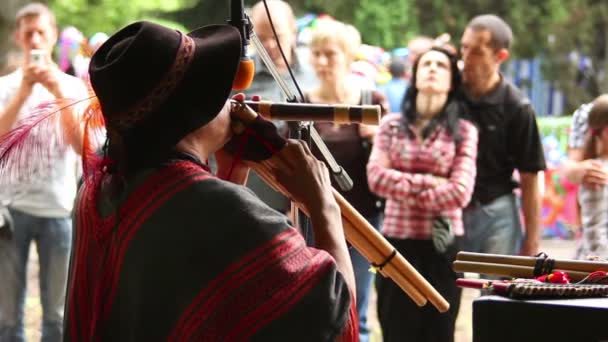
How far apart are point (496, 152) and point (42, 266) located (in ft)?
7.41

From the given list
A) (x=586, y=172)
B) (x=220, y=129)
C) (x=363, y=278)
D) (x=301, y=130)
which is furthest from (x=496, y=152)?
(x=220, y=129)

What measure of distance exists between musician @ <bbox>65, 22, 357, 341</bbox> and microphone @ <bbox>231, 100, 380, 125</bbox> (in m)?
0.20

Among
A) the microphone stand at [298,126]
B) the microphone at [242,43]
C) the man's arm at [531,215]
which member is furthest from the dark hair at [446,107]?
the microphone at [242,43]

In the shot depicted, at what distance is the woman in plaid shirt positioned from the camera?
470 cm

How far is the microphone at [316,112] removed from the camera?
8.04 ft

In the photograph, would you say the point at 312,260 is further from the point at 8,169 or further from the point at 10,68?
the point at 10,68

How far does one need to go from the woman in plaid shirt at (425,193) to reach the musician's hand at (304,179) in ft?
7.84

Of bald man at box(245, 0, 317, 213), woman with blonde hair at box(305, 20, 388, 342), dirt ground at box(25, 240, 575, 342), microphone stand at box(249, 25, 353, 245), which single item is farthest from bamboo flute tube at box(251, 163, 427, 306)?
dirt ground at box(25, 240, 575, 342)

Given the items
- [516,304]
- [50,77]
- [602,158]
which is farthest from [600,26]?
[516,304]

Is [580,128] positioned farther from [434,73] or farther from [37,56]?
[37,56]

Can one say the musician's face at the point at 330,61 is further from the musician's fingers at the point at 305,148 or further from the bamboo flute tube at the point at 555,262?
the musician's fingers at the point at 305,148

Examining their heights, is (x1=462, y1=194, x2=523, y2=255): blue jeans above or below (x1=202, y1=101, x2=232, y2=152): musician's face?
below

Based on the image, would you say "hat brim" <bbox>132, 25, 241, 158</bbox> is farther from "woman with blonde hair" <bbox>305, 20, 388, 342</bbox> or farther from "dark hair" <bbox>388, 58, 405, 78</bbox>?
"dark hair" <bbox>388, 58, 405, 78</bbox>

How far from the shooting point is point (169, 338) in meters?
2.18
